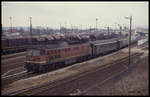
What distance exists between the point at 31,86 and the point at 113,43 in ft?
101

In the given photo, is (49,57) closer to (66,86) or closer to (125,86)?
(66,86)

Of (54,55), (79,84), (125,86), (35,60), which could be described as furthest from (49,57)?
(125,86)

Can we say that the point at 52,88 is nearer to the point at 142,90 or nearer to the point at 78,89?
the point at 78,89

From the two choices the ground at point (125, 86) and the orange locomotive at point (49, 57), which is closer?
the ground at point (125, 86)

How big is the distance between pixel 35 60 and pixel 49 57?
1.81m

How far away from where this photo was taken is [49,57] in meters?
25.3

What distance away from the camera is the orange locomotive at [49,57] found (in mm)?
24453

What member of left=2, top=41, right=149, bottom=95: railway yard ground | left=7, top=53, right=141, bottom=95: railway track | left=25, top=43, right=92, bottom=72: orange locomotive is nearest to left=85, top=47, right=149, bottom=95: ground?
left=2, top=41, right=149, bottom=95: railway yard ground

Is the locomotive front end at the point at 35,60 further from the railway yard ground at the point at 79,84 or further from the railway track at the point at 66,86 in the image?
the railway track at the point at 66,86

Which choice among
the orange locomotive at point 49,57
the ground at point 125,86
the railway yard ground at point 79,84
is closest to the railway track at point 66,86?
the railway yard ground at point 79,84

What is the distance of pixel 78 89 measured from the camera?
58.4 feet

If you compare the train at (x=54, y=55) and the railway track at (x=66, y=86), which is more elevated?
the train at (x=54, y=55)

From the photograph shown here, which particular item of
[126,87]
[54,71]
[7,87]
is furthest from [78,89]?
[54,71]

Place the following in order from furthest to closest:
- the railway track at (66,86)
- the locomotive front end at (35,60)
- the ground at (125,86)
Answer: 1. the locomotive front end at (35,60)
2. the railway track at (66,86)
3. the ground at (125,86)
